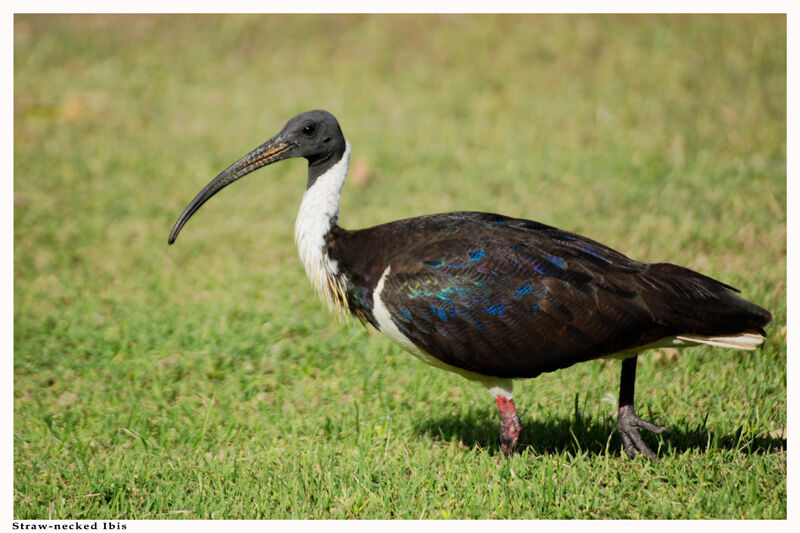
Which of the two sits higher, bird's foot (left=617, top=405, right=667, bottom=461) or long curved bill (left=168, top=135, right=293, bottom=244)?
long curved bill (left=168, top=135, right=293, bottom=244)

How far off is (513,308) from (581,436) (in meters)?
1.00

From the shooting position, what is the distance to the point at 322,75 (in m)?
11.6

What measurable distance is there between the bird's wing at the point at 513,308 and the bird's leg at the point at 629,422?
345mm

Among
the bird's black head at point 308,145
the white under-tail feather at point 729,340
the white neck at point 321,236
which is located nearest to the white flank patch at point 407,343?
the white neck at point 321,236

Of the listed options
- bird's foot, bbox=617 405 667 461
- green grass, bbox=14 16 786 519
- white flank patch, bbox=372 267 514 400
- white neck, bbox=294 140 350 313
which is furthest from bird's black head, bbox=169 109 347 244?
bird's foot, bbox=617 405 667 461

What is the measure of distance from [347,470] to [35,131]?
772 centimetres

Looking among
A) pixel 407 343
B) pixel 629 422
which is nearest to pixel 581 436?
pixel 629 422

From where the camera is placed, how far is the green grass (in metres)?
4.59

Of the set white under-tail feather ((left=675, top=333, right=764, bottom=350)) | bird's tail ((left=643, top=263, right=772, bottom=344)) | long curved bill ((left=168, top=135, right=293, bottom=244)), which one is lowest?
white under-tail feather ((left=675, top=333, right=764, bottom=350))

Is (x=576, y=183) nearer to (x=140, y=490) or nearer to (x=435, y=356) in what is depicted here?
(x=435, y=356)

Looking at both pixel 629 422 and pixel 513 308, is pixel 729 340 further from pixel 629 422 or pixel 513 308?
pixel 513 308

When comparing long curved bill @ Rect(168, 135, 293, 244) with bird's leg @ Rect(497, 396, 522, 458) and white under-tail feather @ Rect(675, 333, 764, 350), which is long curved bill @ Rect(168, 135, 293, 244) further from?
white under-tail feather @ Rect(675, 333, 764, 350)

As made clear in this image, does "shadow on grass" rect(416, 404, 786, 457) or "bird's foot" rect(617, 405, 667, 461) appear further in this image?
"shadow on grass" rect(416, 404, 786, 457)

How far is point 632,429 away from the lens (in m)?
→ 4.67
